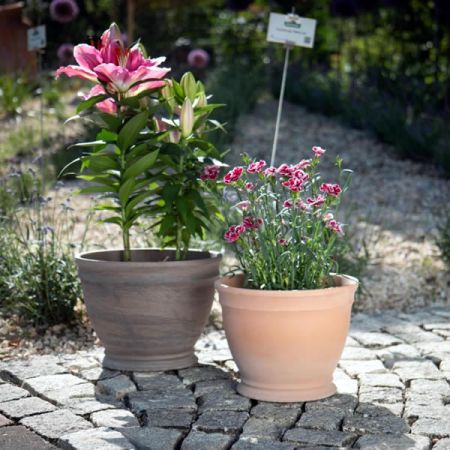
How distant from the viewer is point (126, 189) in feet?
11.6

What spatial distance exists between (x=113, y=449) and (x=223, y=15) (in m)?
11.5

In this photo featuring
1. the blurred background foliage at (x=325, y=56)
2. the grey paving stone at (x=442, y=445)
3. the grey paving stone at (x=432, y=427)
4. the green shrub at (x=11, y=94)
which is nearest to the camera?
A: the grey paving stone at (x=442, y=445)

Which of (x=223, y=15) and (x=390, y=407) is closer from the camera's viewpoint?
(x=390, y=407)

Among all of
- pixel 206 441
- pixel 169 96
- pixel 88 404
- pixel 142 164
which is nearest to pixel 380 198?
pixel 169 96

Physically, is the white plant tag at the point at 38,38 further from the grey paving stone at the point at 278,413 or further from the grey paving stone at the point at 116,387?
the grey paving stone at the point at 278,413

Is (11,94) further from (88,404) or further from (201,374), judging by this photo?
(88,404)

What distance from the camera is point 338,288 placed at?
3236 mm

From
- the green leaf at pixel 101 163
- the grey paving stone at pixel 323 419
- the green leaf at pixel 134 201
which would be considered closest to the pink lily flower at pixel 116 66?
the green leaf at pixel 101 163

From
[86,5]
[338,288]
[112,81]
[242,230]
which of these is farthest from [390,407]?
[86,5]

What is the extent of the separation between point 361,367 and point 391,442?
2.85 feet

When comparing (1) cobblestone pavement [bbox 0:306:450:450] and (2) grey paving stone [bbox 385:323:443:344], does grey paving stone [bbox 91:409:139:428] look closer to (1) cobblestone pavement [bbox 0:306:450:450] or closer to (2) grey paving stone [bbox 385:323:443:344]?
(1) cobblestone pavement [bbox 0:306:450:450]

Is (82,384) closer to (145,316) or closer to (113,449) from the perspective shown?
(145,316)

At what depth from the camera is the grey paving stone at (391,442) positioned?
9.22 ft

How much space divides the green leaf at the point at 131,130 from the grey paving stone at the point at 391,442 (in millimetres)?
1412
